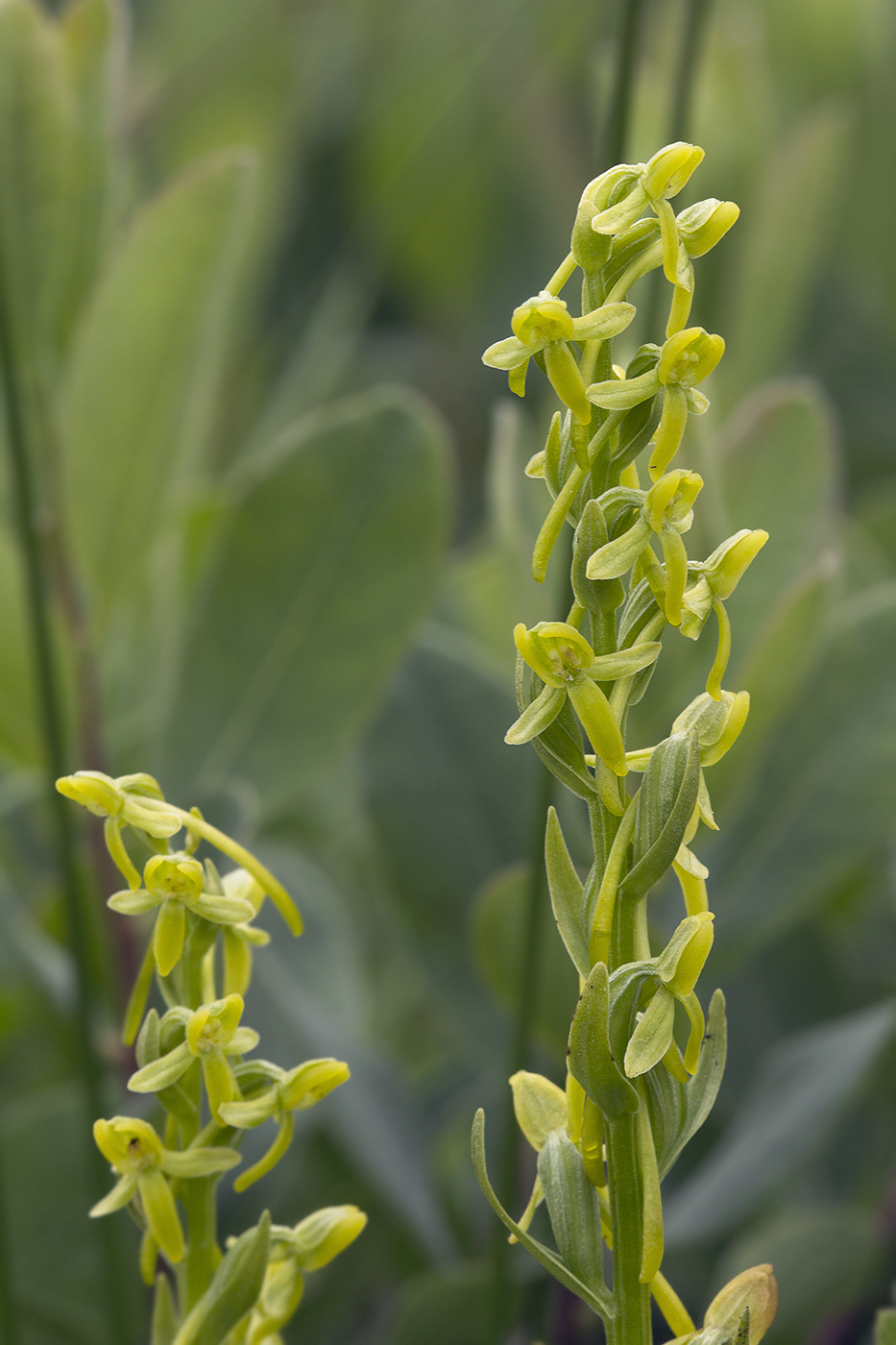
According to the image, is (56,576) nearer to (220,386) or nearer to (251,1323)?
(251,1323)

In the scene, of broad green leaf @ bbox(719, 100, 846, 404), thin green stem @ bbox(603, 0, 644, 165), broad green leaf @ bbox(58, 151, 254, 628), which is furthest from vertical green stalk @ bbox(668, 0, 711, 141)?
broad green leaf @ bbox(719, 100, 846, 404)

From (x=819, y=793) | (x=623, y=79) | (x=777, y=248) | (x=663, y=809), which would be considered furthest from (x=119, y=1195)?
(x=777, y=248)

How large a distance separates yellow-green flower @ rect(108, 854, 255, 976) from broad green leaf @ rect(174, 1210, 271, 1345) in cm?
5

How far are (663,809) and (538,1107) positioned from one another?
0.20ft

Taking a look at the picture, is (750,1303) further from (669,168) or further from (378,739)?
(378,739)

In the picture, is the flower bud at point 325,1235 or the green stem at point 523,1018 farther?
the green stem at point 523,1018

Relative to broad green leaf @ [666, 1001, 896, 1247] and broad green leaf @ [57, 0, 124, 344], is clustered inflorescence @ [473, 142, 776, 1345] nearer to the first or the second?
broad green leaf @ [666, 1001, 896, 1247]

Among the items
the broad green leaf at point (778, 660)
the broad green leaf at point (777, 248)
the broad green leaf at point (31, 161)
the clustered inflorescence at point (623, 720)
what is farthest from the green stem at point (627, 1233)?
the broad green leaf at point (777, 248)

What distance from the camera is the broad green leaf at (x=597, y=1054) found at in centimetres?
21

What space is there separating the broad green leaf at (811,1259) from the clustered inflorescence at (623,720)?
0.94 ft

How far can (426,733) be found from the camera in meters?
0.62

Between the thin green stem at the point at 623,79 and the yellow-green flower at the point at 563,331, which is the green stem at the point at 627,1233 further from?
the thin green stem at the point at 623,79

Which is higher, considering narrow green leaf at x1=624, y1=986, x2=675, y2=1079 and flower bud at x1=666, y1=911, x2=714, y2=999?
flower bud at x1=666, y1=911, x2=714, y2=999

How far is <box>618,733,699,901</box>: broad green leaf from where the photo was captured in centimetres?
21
